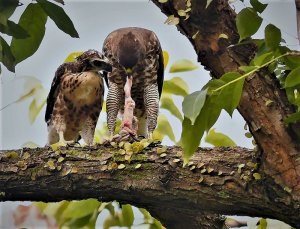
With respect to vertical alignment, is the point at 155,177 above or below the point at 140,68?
below

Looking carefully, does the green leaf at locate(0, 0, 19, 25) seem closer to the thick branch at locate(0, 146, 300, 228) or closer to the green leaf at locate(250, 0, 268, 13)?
the green leaf at locate(250, 0, 268, 13)

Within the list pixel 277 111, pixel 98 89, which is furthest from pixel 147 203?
pixel 98 89

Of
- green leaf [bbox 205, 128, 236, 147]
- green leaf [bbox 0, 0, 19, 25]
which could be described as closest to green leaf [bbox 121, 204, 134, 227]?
green leaf [bbox 205, 128, 236, 147]

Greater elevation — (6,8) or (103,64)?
(103,64)

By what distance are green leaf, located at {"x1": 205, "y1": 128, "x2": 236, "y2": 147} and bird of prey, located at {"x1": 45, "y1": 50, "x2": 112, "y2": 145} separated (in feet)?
4.15

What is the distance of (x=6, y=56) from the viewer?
161 cm

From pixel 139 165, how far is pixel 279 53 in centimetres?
89

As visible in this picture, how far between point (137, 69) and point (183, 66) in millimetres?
1171

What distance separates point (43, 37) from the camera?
1.67 m

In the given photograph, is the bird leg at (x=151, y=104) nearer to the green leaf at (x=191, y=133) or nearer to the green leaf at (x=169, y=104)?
the green leaf at (x=169, y=104)

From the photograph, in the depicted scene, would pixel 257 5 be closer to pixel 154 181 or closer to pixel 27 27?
pixel 27 27

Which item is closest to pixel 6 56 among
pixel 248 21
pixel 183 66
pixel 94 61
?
pixel 248 21

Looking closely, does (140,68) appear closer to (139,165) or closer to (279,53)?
(139,165)

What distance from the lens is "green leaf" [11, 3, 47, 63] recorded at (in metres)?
1.65
